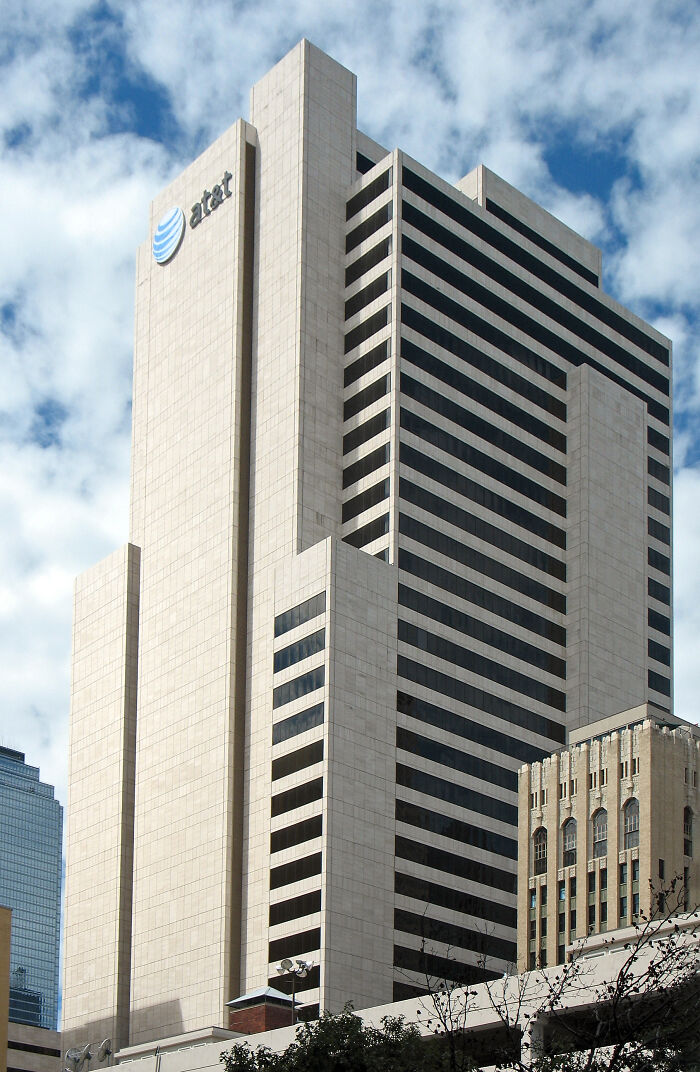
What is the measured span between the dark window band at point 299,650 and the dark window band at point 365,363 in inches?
1220

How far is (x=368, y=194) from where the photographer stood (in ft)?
560

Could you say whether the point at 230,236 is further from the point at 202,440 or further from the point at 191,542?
the point at 191,542

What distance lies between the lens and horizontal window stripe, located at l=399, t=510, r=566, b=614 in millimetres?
157250

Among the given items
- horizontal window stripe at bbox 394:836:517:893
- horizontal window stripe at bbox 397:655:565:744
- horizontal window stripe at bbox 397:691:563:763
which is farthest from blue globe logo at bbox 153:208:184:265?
horizontal window stripe at bbox 394:836:517:893

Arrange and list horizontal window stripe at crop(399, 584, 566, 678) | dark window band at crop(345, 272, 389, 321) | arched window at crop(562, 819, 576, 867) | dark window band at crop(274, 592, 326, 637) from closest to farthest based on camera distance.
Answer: arched window at crop(562, 819, 576, 867)
dark window band at crop(274, 592, 326, 637)
horizontal window stripe at crop(399, 584, 566, 678)
dark window band at crop(345, 272, 389, 321)

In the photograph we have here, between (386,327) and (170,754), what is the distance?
4770cm

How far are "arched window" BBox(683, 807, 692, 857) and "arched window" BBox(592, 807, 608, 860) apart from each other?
20.0ft

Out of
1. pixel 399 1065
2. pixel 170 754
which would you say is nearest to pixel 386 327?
pixel 170 754

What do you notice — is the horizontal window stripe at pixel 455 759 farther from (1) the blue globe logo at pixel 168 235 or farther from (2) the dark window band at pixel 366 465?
(1) the blue globe logo at pixel 168 235

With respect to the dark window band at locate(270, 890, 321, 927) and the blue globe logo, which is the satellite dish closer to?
the dark window band at locate(270, 890, 321, 927)

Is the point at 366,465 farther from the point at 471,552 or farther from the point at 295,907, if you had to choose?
the point at 295,907

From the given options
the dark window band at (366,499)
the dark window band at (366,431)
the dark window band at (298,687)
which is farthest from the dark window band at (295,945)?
the dark window band at (366,431)

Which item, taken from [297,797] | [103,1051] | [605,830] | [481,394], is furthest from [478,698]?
[103,1051]

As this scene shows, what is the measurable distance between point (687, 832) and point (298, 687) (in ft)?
125
